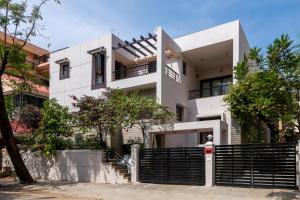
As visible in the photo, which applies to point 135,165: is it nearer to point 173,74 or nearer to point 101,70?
point 173,74

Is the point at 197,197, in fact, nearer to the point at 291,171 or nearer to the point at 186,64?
the point at 291,171

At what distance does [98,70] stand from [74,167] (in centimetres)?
820

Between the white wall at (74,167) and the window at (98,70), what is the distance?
6.55 m

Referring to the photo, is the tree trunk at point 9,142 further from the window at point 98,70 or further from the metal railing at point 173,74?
the metal railing at point 173,74

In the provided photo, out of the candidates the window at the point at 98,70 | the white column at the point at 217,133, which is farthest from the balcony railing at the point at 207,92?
the white column at the point at 217,133

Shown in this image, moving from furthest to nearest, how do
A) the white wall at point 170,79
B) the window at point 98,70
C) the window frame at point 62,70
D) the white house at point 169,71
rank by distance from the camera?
the window frame at point 62,70, the window at point 98,70, the white house at point 169,71, the white wall at point 170,79

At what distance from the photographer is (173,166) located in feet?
54.2

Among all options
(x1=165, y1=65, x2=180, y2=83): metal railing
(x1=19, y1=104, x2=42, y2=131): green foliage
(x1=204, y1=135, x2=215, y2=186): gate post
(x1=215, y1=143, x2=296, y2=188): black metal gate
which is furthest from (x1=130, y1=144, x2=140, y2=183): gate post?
(x1=165, y1=65, x2=180, y2=83): metal railing

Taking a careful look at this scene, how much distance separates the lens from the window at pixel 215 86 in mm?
26062

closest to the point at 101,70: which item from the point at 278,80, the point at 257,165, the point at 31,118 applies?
the point at 31,118

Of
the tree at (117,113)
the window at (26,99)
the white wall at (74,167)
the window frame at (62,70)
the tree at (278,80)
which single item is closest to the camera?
the tree at (278,80)

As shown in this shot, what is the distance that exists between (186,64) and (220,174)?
1260 centimetres

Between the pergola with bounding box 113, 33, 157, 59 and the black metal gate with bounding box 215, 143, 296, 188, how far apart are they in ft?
35.1

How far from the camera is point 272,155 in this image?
14.1 m
